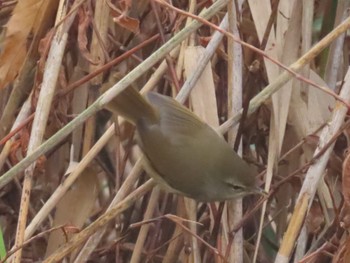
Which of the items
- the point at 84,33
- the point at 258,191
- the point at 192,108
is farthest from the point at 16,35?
the point at 258,191

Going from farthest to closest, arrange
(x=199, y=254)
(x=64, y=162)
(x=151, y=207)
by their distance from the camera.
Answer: (x=64, y=162) → (x=151, y=207) → (x=199, y=254)

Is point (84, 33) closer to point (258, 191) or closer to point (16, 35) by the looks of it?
point (16, 35)

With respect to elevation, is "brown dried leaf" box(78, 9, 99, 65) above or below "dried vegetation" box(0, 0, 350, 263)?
above

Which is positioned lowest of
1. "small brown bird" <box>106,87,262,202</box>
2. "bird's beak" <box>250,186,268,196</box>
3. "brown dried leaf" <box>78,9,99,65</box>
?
"bird's beak" <box>250,186,268,196</box>

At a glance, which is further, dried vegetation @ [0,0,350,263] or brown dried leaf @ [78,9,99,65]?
brown dried leaf @ [78,9,99,65]

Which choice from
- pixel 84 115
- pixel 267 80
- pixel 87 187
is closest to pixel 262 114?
pixel 267 80

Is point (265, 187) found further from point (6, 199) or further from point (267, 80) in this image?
point (6, 199)

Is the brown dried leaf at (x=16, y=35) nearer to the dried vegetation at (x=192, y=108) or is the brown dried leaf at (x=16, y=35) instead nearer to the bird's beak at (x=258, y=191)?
the dried vegetation at (x=192, y=108)

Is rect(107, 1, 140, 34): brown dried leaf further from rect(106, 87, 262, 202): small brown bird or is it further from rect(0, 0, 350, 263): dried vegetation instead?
rect(106, 87, 262, 202): small brown bird

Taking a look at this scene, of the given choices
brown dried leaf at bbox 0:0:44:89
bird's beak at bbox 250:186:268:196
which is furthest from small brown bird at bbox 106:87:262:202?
brown dried leaf at bbox 0:0:44:89
